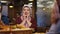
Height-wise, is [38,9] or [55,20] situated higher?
[55,20]

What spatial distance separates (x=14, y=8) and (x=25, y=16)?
0.98 metres

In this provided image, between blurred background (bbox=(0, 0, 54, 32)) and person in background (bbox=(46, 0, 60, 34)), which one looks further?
blurred background (bbox=(0, 0, 54, 32))

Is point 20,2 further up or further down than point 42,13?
further up

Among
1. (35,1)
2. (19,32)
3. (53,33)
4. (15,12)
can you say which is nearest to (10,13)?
(15,12)

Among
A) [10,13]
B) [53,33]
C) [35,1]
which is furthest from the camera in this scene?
[35,1]

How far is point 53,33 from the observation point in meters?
0.69

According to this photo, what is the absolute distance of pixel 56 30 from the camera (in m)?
0.69

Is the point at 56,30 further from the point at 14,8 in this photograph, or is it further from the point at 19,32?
the point at 14,8

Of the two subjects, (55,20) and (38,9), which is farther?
(38,9)

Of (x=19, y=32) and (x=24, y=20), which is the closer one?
(x=19, y=32)

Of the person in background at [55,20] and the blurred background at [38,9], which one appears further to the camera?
the blurred background at [38,9]

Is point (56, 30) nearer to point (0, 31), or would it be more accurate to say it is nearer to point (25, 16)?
point (0, 31)

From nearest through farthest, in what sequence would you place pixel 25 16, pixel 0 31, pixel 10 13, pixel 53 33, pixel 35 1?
1. pixel 53 33
2. pixel 0 31
3. pixel 25 16
4. pixel 10 13
5. pixel 35 1

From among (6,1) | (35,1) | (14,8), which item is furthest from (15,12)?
(35,1)
